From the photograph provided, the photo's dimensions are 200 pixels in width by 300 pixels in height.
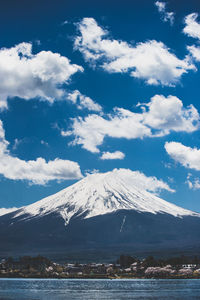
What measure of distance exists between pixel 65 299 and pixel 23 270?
104964 millimetres

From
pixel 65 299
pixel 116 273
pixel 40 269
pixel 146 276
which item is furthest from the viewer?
pixel 40 269

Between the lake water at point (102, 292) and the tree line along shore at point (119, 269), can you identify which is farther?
the tree line along shore at point (119, 269)

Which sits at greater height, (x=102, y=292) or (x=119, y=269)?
(x=119, y=269)

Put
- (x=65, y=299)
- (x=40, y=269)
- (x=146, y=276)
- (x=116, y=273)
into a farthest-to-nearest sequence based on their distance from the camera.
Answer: (x=40, y=269) < (x=116, y=273) < (x=146, y=276) < (x=65, y=299)

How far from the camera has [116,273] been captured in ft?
499

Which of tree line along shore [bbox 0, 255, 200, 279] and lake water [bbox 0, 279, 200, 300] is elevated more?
tree line along shore [bbox 0, 255, 200, 279]

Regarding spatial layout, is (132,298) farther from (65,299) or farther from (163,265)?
(163,265)

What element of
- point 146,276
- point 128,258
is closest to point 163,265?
point 146,276

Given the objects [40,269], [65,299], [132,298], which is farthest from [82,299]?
[40,269]

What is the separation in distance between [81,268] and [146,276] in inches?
1486

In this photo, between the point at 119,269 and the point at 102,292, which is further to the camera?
the point at 119,269

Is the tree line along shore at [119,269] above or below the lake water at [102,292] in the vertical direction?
above

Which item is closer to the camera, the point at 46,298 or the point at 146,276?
the point at 46,298

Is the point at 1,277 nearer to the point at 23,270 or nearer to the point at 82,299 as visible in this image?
the point at 23,270
